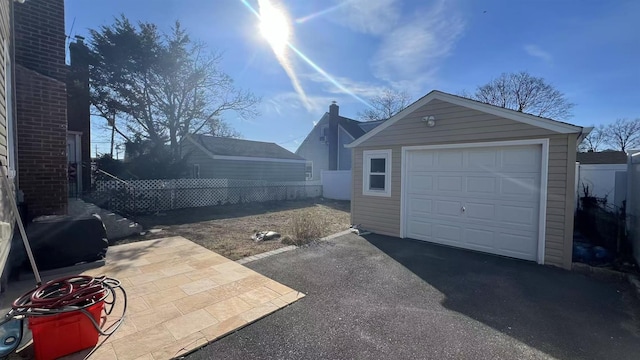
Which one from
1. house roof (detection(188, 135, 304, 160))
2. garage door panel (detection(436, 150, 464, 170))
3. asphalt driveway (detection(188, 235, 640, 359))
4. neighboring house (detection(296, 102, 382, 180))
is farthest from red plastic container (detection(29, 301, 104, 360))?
neighboring house (detection(296, 102, 382, 180))

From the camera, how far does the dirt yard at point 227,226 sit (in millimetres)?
5973

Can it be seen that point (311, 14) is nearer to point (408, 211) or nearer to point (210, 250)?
point (408, 211)

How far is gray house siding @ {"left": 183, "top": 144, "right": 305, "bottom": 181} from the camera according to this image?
15766 millimetres

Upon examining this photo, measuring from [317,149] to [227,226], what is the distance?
52.8 ft

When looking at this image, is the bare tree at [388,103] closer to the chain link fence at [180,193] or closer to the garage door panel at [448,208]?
the chain link fence at [180,193]

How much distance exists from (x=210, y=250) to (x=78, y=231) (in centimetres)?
216

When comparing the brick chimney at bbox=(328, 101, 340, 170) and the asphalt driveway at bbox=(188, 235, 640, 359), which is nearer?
the asphalt driveway at bbox=(188, 235, 640, 359)

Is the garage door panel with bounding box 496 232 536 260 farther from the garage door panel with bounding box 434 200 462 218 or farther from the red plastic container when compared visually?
the red plastic container

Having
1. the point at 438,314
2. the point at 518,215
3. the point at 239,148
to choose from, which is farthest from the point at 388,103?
the point at 438,314

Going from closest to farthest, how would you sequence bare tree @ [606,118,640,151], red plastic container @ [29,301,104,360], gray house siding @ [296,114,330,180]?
1. red plastic container @ [29,301,104,360]
2. gray house siding @ [296,114,330,180]
3. bare tree @ [606,118,640,151]

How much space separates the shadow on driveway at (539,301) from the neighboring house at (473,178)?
1.89ft

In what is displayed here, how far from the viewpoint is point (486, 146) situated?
561cm

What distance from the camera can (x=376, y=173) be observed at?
292 inches

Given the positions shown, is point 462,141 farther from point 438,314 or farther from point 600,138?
point 600,138
